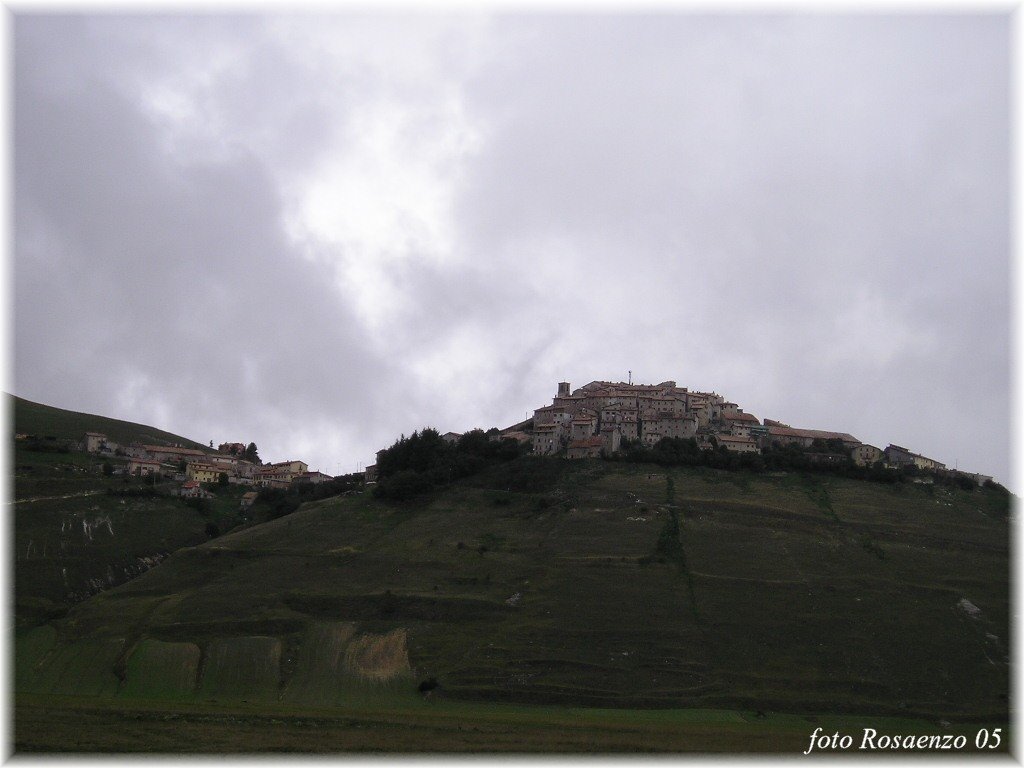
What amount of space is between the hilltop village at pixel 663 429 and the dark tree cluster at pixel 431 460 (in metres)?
8.40

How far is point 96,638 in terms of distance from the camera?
68812mm

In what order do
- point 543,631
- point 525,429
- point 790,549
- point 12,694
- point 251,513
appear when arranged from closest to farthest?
point 12,694 < point 543,631 < point 790,549 < point 251,513 < point 525,429

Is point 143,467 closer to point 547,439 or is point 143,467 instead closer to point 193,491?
point 193,491

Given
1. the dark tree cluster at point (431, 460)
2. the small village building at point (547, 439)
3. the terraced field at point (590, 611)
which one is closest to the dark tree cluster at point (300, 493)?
the dark tree cluster at point (431, 460)

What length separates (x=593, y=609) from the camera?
67.6 meters

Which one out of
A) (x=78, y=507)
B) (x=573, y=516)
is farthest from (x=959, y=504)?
(x=78, y=507)

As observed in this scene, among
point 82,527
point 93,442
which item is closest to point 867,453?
point 82,527

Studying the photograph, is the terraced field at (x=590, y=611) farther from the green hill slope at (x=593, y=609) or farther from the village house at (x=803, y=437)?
the village house at (x=803, y=437)

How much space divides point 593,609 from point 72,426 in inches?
4510

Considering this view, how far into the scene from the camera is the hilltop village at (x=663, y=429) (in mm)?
114000

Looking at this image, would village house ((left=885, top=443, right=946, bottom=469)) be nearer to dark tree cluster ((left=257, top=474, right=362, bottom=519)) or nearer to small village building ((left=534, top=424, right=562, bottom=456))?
small village building ((left=534, top=424, right=562, bottom=456))

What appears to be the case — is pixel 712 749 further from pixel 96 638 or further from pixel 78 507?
A: pixel 78 507

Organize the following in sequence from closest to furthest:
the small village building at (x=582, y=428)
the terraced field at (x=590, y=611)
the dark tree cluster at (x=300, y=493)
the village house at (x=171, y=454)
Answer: the terraced field at (x=590, y=611)
the dark tree cluster at (x=300, y=493)
the small village building at (x=582, y=428)
the village house at (x=171, y=454)

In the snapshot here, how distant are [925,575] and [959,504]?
23.7 meters
